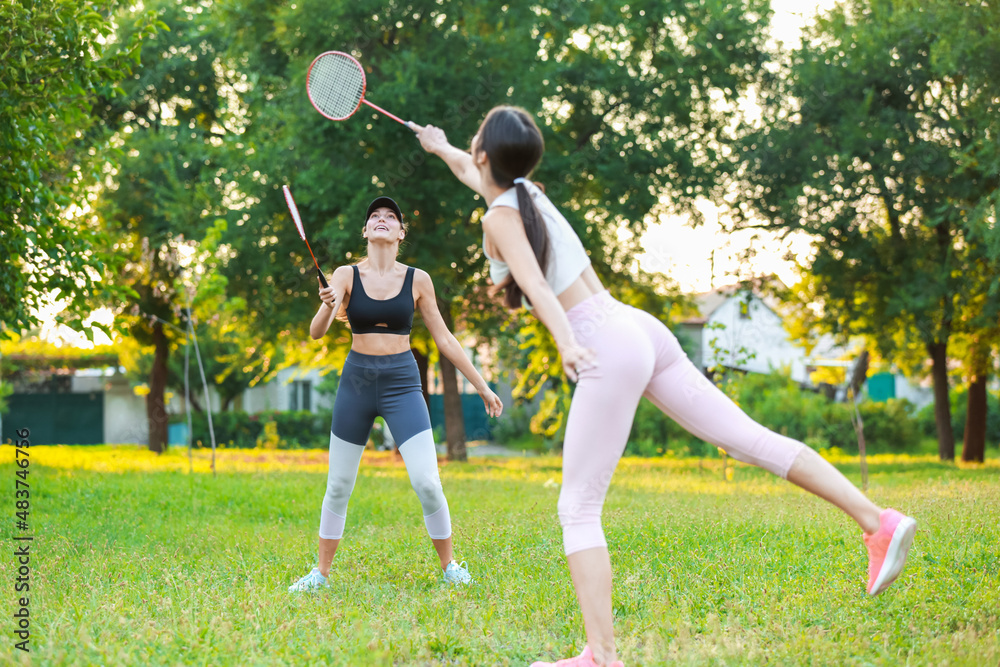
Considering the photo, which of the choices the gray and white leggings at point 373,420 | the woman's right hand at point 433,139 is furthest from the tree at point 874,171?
the woman's right hand at point 433,139

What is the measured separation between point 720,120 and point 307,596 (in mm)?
14869

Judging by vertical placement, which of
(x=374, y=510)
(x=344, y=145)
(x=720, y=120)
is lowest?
(x=374, y=510)

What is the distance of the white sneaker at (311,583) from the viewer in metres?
4.61

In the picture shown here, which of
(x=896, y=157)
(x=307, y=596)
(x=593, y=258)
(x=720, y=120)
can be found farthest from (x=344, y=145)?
(x=307, y=596)

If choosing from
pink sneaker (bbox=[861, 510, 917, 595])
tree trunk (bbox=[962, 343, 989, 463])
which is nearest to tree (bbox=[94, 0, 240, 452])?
pink sneaker (bbox=[861, 510, 917, 595])

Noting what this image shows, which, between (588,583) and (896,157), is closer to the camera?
(588,583)

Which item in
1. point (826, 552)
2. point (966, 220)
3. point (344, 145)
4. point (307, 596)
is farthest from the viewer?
point (344, 145)

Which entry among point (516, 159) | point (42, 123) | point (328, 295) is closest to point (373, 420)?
point (328, 295)

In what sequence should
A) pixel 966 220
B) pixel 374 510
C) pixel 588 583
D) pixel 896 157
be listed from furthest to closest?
pixel 896 157, pixel 966 220, pixel 374 510, pixel 588 583

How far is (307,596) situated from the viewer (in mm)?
4441

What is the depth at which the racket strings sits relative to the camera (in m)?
5.50

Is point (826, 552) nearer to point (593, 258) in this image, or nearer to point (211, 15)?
point (593, 258)

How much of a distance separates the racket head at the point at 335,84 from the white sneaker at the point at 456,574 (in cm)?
281

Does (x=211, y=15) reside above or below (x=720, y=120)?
above
